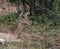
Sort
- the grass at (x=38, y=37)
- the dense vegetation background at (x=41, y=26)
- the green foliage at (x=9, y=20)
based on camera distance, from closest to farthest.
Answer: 1. the grass at (x=38, y=37)
2. the dense vegetation background at (x=41, y=26)
3. the green foliage at (x=9, y=20)

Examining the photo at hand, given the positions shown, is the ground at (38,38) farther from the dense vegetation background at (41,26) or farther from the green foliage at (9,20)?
the green foliage at (9,20)

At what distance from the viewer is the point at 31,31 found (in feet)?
31.3

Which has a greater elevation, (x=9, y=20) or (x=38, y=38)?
(x=9, y=20)

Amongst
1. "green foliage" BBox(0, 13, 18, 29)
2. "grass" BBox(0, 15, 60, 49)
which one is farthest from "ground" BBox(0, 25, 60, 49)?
"green foliage" BBox(0, 13, 18, 29)

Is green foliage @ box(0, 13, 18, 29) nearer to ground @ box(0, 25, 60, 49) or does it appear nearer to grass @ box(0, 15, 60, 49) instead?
grass @ box(0, 15, 60, 49)

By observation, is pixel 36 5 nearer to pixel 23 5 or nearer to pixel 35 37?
pixel 23 5

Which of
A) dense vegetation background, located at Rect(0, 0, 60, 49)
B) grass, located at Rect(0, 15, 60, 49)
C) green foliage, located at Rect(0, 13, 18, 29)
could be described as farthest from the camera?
green foliage, located at Rect(0, 13, 18, 29)

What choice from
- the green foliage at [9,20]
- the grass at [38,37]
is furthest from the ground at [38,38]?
the green foliage at [9,20]

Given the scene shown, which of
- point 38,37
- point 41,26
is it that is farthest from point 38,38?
point 41,26

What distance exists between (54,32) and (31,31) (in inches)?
30.2

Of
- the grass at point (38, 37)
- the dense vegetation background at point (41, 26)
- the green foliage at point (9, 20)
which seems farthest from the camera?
the green foliage at point (9, 20)

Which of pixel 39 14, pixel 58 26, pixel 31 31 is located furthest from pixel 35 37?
pixel 39 14

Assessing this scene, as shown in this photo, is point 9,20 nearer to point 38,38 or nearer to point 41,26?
point 41,26

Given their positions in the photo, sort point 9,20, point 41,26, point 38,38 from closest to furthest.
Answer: point 38,38 → point 41,26 → point 9,20
